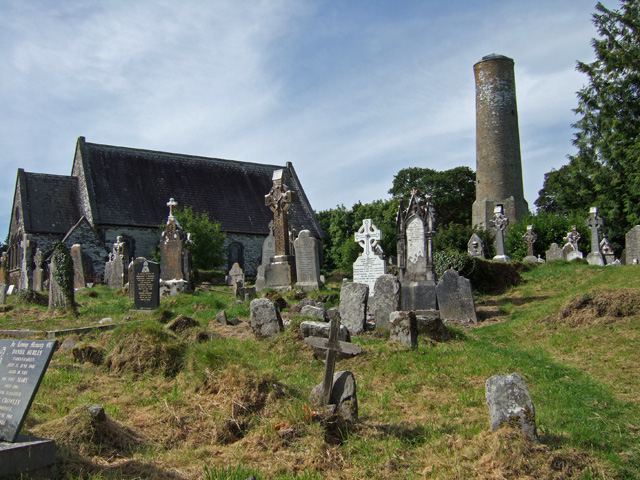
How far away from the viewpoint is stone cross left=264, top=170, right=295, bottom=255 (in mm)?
16016

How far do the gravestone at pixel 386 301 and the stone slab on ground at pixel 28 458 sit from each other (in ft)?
22.4

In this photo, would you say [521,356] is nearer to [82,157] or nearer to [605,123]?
[605,123]

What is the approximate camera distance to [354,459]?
4.46 m

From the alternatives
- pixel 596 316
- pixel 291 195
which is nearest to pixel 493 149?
pixel 291 195

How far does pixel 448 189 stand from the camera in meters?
48.0

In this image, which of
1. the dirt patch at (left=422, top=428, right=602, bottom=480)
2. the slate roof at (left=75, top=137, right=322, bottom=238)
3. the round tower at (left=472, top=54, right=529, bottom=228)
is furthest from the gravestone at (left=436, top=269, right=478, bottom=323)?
the round tower at (left=472, top=54, right=529, bottom=228)

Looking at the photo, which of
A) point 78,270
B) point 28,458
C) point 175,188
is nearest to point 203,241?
point 175,188

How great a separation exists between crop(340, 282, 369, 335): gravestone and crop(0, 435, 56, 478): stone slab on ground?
6.10 m

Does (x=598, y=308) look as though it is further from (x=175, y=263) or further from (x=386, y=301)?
(x=175, y=263)

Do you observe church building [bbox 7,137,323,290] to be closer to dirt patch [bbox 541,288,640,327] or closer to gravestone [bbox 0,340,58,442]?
dirt patch [bbox 541,288,640,327]

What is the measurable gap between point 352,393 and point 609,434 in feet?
7.52

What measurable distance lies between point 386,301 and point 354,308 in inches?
32.8

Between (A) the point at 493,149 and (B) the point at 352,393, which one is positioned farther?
(A) the point at 493,149

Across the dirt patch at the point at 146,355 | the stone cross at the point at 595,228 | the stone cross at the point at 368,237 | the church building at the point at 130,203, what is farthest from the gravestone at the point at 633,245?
the dirt patch at the point at 146,355
